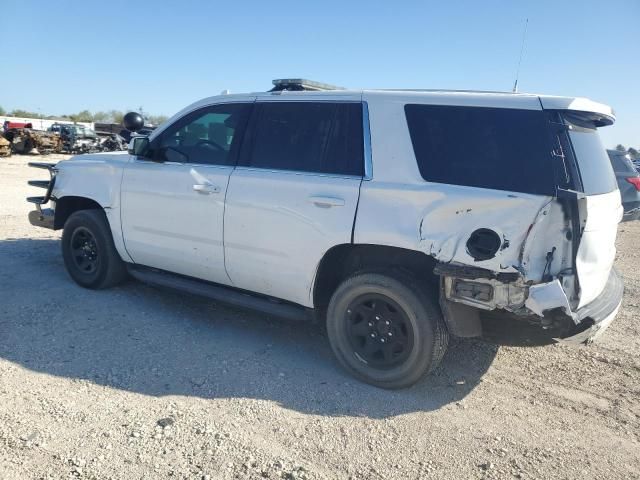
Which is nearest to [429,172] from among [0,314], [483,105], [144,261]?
[483,105]

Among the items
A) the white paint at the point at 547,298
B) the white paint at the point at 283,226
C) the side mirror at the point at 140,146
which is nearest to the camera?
the white paint at the point at 547,298

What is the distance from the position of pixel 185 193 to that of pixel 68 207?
1995mm

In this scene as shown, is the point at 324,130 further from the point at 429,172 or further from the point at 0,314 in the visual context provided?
the point at 0,314

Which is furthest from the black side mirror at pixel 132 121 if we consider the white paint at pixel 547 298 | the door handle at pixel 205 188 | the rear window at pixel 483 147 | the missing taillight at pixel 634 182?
the missing taillight at pixel 634 182

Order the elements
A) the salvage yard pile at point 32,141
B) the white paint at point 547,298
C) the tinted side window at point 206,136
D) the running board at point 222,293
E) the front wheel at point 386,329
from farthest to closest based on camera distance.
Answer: the salvage yard pile at point 32,141, the tinted side window at point 206,136, the running board at point 222,293, the front wheel at point 386,329, the white paint at point 547,298

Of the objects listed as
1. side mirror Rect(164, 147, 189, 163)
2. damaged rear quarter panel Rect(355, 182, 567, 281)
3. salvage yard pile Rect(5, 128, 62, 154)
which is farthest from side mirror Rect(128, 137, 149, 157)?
salvage yard pile Rect(5, 128, 62, 154)

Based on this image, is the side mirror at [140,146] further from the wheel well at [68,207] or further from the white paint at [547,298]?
the white paint at [547,298]

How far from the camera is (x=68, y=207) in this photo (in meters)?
5.60

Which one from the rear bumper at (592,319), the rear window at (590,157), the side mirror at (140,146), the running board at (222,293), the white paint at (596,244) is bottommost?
the running board at (222,293)

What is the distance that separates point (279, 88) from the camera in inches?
173

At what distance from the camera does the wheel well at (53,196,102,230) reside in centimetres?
540

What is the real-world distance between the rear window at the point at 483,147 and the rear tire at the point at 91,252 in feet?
10.6

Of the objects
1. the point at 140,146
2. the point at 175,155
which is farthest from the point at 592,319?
the point at 140,146

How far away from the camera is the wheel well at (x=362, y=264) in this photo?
3590 mm
